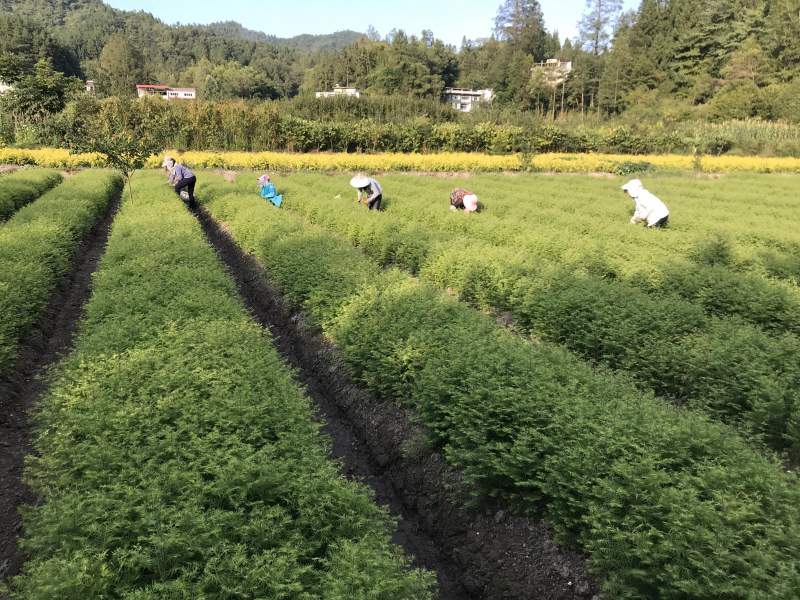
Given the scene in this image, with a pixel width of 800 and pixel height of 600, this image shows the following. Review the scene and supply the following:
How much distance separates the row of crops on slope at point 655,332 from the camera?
486cm

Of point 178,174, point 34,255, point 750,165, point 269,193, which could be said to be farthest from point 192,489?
point 750,165

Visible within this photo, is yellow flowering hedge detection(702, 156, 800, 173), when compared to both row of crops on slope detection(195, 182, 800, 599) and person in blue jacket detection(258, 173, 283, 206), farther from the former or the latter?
row of crops on slope detection(195, 182, 800, 599)

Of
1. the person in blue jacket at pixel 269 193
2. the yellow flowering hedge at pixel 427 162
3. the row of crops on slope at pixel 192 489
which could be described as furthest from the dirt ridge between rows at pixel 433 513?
the yellow flowering hedge at pixel 427 162

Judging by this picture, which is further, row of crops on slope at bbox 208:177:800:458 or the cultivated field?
row of crops on slope at bbox 208:177:800:458

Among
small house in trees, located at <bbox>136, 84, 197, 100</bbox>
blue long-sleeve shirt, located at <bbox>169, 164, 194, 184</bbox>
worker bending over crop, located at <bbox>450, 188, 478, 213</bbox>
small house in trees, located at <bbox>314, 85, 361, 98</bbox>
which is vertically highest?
small house in trees, located at <bbox>136, 84, 197, 100</bbox>

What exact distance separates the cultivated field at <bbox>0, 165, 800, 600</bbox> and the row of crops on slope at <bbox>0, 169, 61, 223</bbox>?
28.7ft

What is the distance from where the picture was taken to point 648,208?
1323 cm

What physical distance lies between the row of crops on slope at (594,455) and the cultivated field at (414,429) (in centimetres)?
2

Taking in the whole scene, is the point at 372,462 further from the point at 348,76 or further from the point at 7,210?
the point at 348,76

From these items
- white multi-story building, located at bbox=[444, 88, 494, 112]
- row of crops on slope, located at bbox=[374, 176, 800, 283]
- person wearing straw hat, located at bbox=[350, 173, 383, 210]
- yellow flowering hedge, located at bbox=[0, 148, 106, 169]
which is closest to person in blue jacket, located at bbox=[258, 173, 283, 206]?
person wearing straw hat, located at bbox=[350, 173, 383, 210]

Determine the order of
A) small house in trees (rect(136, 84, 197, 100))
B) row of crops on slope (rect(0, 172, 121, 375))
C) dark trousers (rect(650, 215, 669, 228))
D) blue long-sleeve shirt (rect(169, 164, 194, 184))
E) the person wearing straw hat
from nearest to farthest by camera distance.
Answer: row of crops on slope (rect(0, 172, 121, 375))
dark trousers (rect(650, 215, 669, 228))
the person wearing straw hat
blue long-sleeve shirt (rect(169, 164, 194, 184))
small house in trees (rect(136, 84, 197, 100))

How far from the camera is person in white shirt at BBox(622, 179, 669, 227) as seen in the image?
13.0 meters

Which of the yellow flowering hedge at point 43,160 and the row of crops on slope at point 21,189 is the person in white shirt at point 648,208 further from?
the yellow flowering hedge at point 43,160

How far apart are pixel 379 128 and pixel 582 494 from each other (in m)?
42.5
